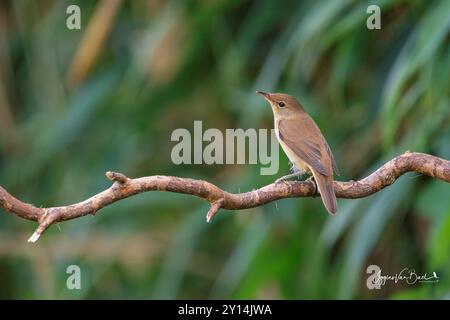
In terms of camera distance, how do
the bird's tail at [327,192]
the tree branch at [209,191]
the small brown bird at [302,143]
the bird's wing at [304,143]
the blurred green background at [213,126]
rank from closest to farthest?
the tree branch at [209,191] < the bird's tail at [327,192] < the small brown bird at [302,143] < the bird's wing at [304,143] < the blurred green background at [213,126]

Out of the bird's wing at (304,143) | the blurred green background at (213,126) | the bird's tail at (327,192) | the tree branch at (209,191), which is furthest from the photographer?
the blurred green background at (213,126)

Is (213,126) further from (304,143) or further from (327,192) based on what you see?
(327,192)

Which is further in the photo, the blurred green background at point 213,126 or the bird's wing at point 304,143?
the blurred green background at point 213,126

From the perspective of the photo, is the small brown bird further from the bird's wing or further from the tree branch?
the tree branch

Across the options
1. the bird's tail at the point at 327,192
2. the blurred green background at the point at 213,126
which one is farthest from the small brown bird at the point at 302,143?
the blurred green background at the point at 213,126

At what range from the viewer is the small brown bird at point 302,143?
4727mm

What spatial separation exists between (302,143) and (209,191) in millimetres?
1584

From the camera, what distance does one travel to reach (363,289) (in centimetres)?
676

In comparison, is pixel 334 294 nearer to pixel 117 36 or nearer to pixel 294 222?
pixel 294 222

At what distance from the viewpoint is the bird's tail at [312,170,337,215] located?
4484 mm

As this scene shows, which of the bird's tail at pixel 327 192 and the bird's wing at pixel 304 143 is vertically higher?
the bird's wing at pixel 304 143

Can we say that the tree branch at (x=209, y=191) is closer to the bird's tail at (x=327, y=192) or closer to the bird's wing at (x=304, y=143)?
the bird's tail at (x=327, y=192)

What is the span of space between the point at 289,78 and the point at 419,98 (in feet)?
4.78

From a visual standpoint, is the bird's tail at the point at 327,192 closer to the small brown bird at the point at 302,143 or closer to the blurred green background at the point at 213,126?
the small brown bird at the point at 302,143
